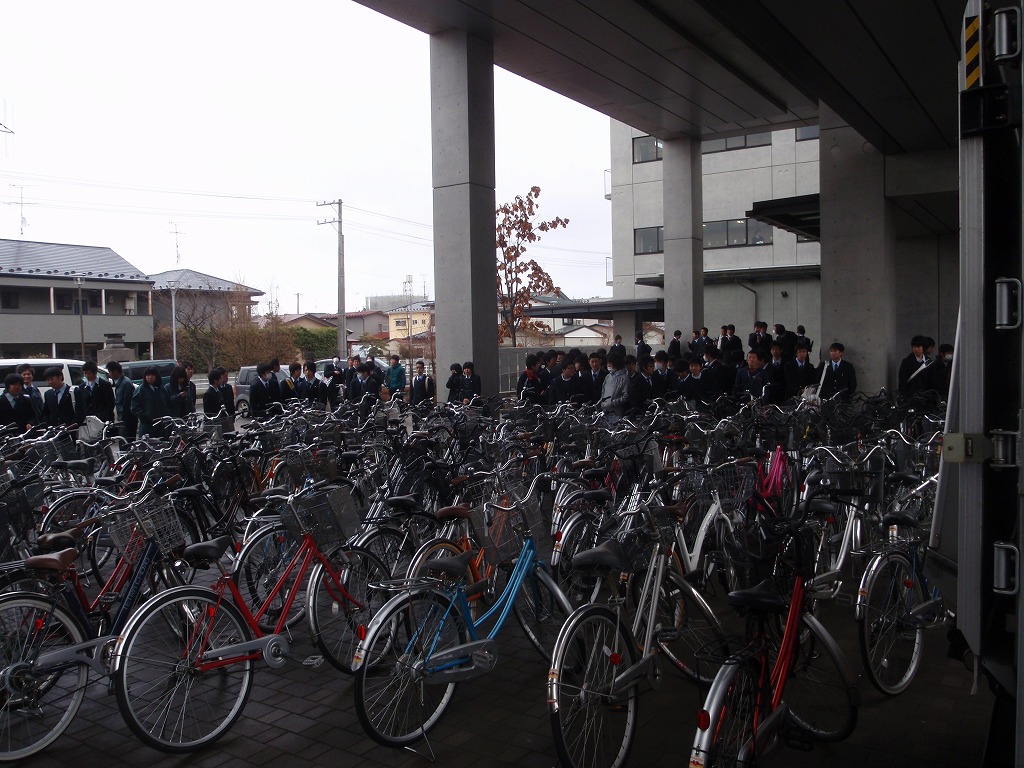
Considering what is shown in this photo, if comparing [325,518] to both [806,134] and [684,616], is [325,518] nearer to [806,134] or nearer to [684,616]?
[684,616]

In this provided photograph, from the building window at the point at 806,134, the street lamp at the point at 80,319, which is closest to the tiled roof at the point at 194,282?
the street lamp at the point at 80,319

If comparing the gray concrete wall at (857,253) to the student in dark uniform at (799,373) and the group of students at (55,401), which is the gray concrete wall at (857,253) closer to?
the student in dark uniform at (799,373)

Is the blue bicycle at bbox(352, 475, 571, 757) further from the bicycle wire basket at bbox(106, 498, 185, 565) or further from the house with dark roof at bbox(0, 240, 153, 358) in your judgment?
the house with dark roof at bbox(0, 240, 153, 358)

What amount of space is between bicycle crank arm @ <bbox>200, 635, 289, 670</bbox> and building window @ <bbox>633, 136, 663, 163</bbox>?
32208 mm

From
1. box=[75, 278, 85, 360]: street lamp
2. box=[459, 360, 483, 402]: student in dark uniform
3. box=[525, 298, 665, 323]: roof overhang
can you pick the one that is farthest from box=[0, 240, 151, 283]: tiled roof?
box=[459, 360, 483, 402]: student in dark uniform

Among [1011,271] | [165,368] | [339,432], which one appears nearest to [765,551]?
[1011,271]

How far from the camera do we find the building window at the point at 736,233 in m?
32.3

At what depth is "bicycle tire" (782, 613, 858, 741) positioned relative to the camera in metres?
3.56

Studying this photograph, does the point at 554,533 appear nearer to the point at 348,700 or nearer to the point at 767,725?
the point at 348,700

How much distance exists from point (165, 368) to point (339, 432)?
20.3 meters

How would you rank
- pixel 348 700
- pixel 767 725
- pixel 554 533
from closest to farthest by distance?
pixel 767 725
pixel 348 700
pixel 554 533

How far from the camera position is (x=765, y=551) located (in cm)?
382

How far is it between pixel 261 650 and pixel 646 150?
3264cm

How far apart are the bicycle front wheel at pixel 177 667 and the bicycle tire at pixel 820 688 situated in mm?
2613
